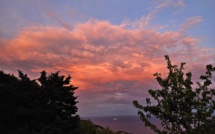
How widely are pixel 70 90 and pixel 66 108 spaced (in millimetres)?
2001

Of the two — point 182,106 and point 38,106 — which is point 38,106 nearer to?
point 38,106

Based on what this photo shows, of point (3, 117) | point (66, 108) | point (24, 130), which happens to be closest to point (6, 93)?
point (3, 117)

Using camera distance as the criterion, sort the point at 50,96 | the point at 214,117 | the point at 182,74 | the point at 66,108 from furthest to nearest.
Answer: the point at 66,108 → the point at 50,96 → the point at 182,74 → the point at 214,117

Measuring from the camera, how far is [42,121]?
67.8 feet

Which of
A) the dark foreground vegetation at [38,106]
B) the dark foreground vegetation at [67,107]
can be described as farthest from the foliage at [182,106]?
the dark foreground vegetation at [38,106]

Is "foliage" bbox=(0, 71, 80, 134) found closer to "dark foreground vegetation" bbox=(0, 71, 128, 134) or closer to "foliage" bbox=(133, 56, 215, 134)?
"dark foreground vegetation" bbox=(0, 71, 128, 134)

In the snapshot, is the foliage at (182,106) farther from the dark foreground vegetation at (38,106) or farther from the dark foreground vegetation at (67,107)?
the dark foreground vegetation at (38,106)

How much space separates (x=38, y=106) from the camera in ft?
66.4

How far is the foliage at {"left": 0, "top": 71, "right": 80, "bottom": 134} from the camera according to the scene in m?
17.5

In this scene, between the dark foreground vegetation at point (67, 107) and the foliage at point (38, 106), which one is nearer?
the dark foreground vegetation at point (67, 107)

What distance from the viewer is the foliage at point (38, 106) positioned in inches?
687

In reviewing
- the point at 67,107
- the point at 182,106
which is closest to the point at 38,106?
the point at 67,107

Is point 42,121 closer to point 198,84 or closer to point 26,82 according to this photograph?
point 26,82

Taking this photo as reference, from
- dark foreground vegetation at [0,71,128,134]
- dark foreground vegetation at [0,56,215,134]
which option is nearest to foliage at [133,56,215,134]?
dark foreground vegetation at [0,56,215,134]
